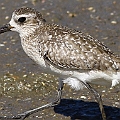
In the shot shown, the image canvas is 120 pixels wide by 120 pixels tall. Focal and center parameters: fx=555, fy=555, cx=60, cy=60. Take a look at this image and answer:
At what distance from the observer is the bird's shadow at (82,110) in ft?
33.2

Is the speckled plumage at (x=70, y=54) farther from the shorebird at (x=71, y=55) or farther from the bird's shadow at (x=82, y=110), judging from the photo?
the bird's shadow at (x=82, y=110)

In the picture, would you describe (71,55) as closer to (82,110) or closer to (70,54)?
(70,54)

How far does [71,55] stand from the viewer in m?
9.20

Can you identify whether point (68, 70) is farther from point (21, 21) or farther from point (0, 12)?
point (0, 12)

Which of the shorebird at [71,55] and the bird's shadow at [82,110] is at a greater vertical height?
the shorebird at [71,55]

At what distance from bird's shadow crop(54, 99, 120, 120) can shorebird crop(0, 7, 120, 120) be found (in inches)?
35.1

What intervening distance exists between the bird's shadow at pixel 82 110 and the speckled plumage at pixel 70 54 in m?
0.91

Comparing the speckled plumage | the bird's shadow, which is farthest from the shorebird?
the bird's shadow

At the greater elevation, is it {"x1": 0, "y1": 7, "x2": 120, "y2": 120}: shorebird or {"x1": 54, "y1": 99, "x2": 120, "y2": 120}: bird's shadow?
{"x1": 0, "y1": 7, "x2": 120, "y2": 120}: shorebird

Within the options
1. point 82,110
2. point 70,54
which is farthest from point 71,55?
point 82,110

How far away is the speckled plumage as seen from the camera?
916 centimetres

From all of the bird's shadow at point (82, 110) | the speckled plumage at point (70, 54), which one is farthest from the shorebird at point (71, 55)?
the bird's shadow at point (82, 110)

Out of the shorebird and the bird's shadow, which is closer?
the shorebird

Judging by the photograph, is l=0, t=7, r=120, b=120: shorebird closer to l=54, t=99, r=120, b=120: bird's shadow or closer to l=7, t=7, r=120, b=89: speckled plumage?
l=7, t=7, r=120, b=89: speckled plumage
